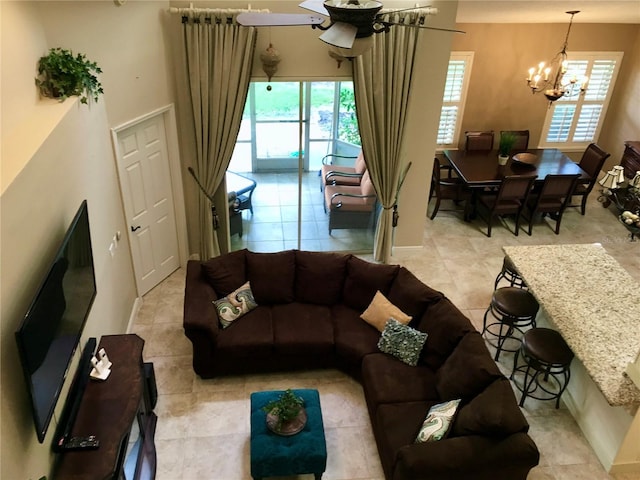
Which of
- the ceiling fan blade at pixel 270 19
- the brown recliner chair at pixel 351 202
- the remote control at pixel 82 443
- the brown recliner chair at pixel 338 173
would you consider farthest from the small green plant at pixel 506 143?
the remote control at pixel 82 443

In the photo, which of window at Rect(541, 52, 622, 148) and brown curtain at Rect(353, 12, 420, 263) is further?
window at Rect(541, 52, 622, 148)

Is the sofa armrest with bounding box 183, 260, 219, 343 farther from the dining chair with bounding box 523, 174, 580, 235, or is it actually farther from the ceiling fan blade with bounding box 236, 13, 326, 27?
the dining chair with bounding box 523, 174, 580, 235

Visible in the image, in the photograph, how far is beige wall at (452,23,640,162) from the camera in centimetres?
835

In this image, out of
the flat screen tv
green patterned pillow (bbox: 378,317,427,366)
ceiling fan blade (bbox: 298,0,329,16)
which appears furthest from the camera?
green patterned pillow (bbox: 378,317,427,366)

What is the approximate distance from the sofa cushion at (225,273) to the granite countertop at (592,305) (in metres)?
2.83

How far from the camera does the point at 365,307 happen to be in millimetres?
5512

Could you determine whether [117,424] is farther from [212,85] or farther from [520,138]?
[520,138]

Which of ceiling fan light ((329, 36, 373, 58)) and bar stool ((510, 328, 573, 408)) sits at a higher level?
ceiling fan light ((329, 36, 373, 58))

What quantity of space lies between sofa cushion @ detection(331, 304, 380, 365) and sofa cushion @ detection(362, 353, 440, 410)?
12cm

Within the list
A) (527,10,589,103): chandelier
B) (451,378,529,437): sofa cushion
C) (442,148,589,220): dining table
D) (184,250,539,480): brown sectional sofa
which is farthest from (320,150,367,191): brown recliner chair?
(451,378,529,437): sofa cushion

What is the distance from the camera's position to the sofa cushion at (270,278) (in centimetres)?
556

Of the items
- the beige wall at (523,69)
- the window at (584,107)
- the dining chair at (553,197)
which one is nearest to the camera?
the dining chair at (553,197)

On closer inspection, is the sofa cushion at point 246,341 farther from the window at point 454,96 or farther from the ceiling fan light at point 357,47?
the window at point 454,96

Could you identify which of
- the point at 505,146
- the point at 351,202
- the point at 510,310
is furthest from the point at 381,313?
the point at 505,146
